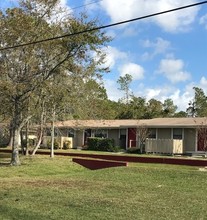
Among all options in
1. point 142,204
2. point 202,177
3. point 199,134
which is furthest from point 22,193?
point 199,134

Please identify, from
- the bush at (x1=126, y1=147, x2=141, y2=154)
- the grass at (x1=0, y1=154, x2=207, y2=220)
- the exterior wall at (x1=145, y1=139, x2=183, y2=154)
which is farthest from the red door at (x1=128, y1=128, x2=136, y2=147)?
the grass at (x1=0, y1=154, x2=207, y2=220)

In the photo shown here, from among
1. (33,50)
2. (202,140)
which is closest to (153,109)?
(202,140)

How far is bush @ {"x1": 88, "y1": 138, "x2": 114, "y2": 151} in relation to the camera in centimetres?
4312

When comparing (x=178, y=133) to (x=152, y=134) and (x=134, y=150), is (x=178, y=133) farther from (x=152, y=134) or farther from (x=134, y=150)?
(x=134, y=150)

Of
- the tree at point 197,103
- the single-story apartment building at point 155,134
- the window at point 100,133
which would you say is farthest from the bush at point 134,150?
the tree at point 197,103

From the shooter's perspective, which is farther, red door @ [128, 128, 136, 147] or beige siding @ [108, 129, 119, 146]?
beige siding @ [108, 129, 119, 146]

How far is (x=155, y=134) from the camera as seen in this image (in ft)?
140

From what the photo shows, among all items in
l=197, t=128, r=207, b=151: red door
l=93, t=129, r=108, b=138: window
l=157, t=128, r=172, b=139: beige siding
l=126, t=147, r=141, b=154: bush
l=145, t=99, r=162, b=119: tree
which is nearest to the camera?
l=197, t=128, r=207, b=151: red door

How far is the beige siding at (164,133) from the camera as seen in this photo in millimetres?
41569

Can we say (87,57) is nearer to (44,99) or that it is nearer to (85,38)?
(85,38)

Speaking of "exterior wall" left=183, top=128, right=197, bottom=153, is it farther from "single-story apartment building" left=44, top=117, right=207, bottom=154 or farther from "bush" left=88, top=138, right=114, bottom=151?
"bush" left=88, top=138, right=114, bottom=151

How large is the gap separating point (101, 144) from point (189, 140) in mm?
8844

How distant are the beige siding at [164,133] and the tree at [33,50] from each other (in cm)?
1953

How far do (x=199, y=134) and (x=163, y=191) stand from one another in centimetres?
2505
